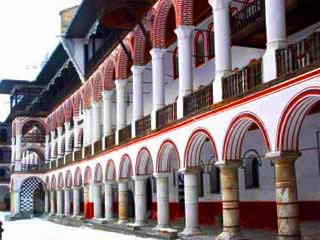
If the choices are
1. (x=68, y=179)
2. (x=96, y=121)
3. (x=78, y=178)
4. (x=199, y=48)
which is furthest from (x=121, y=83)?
(x=68, y=179)

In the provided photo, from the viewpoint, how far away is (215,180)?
69.3 ft

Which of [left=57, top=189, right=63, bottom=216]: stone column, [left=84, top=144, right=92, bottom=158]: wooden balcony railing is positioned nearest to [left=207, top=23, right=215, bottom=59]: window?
[left=84, top=144, right=92, bottom=158]: wooden balcony railing

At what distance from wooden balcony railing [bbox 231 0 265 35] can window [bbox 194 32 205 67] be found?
5341 millimetres

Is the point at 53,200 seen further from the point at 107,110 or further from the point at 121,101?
the point at 121,101

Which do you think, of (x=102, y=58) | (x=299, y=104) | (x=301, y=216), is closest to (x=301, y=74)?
(x=299, y=104)

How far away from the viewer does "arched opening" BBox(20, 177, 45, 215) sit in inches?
1720

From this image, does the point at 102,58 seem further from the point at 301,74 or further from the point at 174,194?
the point at 301,74

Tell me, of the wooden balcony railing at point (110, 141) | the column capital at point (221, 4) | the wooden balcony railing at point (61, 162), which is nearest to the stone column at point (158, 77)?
the column capital at point (221, 4)

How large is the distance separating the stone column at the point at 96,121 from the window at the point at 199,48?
29.1ft

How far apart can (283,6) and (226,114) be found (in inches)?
125

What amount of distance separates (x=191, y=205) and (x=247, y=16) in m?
5.69

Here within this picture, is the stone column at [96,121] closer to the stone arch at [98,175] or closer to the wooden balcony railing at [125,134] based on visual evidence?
the stone arch at [98,175]

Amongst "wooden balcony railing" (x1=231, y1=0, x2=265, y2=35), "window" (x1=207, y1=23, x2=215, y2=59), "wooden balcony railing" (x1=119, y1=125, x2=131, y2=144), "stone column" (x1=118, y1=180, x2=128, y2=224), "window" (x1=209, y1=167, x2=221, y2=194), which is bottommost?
"stone column" (x1=118, y1=180, x2=128, y2=224)

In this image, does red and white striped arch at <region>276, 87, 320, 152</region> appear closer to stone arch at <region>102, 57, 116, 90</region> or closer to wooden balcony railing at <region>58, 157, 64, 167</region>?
stone arch at <region>102, 57, 116, 90</region>
